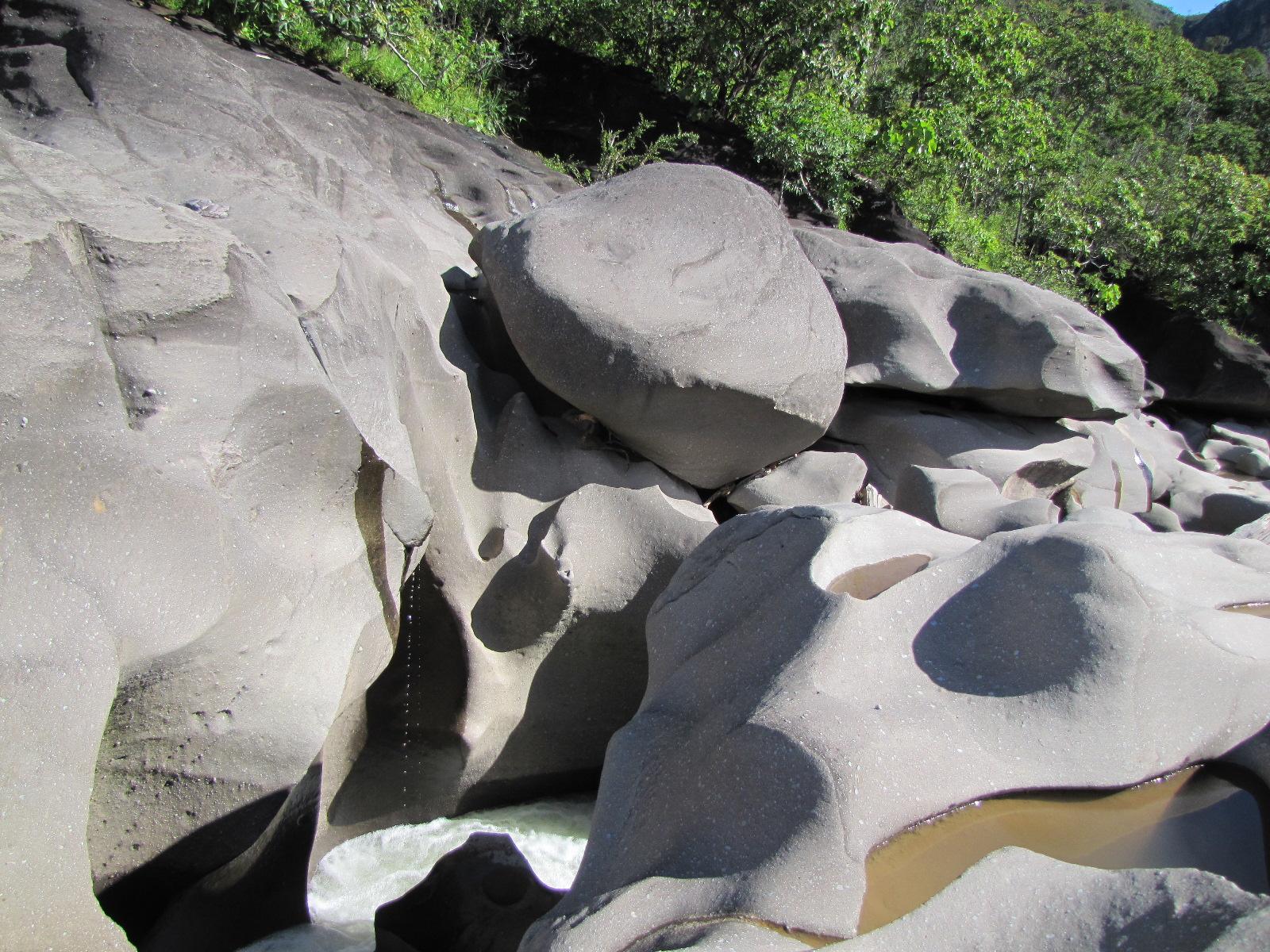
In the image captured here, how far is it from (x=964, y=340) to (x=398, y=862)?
12.4 ft

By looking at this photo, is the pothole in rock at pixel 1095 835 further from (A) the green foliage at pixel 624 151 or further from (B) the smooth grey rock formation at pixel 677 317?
(A) the green foliage at pixel 624 151

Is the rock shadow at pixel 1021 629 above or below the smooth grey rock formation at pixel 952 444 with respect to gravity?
above

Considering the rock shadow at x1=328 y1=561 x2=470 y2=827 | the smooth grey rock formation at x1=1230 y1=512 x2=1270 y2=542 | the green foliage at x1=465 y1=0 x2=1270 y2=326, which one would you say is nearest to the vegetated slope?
the green foliage at x1=465 y1=0 x2=1270 y2=326

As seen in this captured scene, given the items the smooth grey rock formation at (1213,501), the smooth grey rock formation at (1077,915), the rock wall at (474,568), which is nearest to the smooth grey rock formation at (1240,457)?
the smooth grey rock formation at (1213,501)

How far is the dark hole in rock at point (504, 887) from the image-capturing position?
8.24ft

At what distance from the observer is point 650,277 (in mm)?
3684

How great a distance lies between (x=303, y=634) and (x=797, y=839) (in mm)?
1337

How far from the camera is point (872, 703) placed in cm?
206

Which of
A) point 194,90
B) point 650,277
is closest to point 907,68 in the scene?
point 650,277

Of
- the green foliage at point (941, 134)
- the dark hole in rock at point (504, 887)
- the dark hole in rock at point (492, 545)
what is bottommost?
the dark hole in rock at point (504, 887)

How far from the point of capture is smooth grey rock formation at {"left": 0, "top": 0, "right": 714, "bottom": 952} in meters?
1.86

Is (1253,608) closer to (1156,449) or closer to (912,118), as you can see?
(1156,449)

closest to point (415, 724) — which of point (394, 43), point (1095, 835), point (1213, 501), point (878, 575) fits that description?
point (878, 575)

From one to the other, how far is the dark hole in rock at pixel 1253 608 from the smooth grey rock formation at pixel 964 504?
128cm
